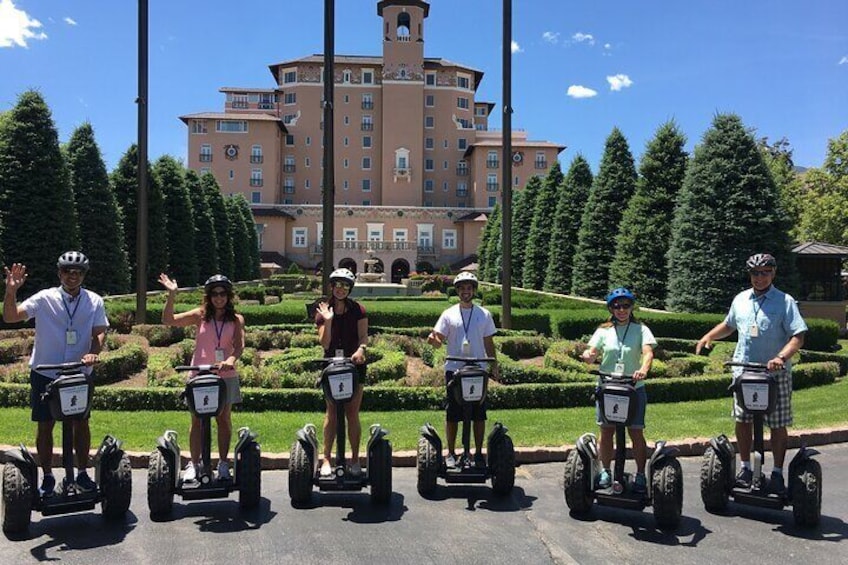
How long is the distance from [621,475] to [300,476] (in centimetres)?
254

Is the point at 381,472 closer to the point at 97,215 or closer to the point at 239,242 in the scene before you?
the point at 97,215

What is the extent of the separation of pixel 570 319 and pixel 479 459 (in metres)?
10.4

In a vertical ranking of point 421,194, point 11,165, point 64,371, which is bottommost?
point 64,371

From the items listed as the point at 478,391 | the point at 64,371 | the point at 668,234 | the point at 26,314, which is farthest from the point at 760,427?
the point at 668,234

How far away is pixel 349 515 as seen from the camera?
5.08 meters

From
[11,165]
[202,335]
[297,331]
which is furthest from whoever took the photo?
[11,165]

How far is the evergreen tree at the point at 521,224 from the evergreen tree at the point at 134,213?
19.9 meters

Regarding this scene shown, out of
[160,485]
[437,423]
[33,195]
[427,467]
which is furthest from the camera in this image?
[33,195]

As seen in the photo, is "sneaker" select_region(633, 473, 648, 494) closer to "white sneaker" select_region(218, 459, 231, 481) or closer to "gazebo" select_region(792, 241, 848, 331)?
"white sneaker" select_region(218, 459, 231, 481)

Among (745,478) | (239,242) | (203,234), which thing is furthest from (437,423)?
Result: (239,242)

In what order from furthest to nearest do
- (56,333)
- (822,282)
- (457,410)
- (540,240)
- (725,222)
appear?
(540,240), (822,282), (725,222), (457,410), (56,333)

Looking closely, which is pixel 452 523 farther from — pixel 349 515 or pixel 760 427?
A: pixel 760 427

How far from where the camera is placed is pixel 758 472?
5.05 meters

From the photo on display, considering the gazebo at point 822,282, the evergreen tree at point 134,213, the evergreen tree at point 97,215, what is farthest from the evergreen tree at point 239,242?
the gazebo at point 822,282
